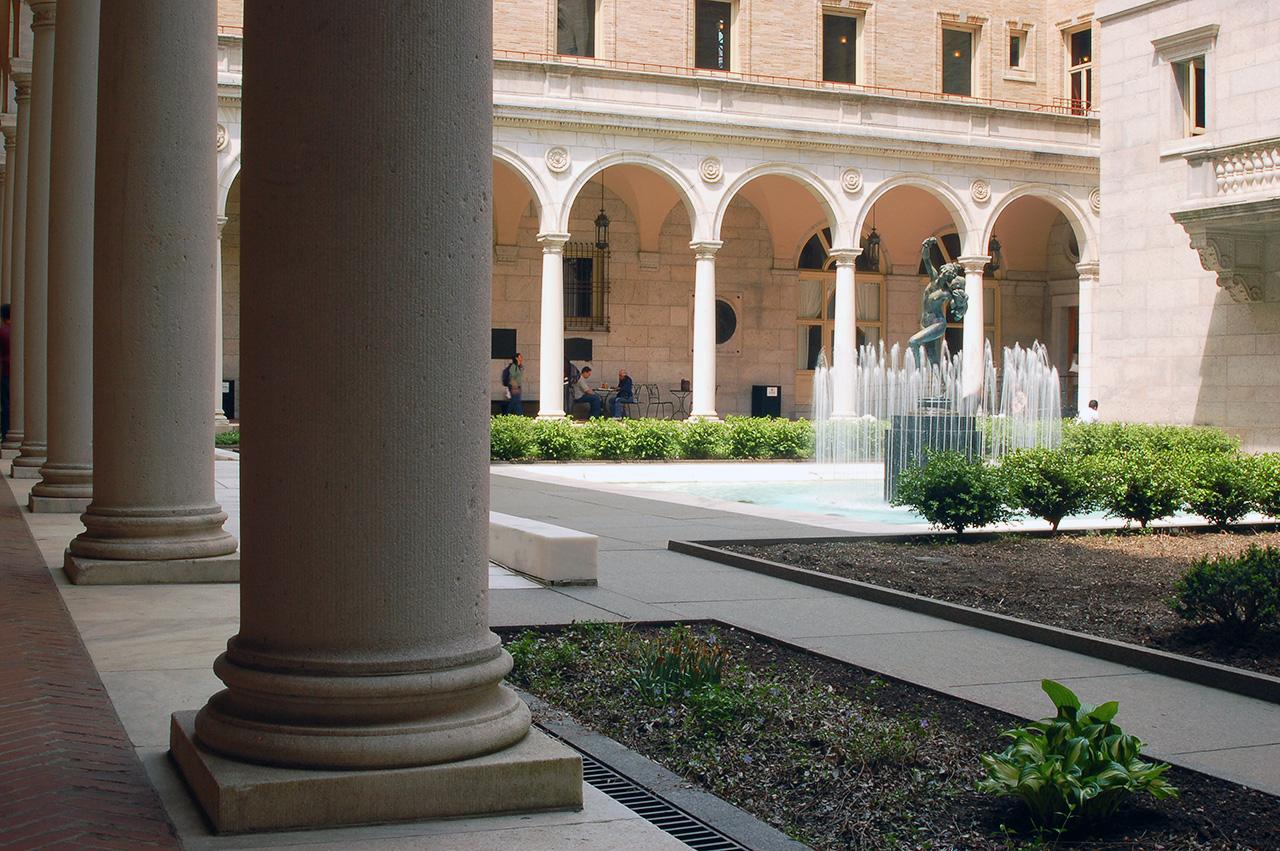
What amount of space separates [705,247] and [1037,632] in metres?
24.4

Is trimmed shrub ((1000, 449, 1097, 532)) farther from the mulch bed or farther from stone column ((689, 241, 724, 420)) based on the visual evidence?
stone column ((689, 241, 724, 420))

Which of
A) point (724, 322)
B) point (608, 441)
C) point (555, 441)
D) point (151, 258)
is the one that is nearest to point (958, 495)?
point (151, 258)

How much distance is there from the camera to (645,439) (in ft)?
88.7

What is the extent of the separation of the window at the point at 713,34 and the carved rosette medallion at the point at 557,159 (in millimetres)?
7179

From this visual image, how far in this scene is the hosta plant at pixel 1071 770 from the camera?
4.24 m

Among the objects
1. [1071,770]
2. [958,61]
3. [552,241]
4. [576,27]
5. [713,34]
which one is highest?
[958,61]

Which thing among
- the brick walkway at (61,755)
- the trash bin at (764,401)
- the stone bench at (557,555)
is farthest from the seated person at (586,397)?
the brick walkway at (61,755)

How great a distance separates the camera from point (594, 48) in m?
34.9

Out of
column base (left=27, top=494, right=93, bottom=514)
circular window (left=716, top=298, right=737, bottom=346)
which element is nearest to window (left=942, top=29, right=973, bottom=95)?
circular window (left=716, top=298, right=737, bottom=346)

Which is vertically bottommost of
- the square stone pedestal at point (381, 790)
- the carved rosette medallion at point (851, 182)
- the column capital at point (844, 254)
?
the square stone pedestal at point (381, 790)

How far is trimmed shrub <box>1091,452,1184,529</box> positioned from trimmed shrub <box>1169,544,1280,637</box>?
18.8 ft

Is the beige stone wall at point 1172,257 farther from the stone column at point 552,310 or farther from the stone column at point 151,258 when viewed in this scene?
the stone column at point 151,258

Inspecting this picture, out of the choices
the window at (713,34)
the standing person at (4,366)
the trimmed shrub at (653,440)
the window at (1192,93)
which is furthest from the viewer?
the window at (713,34)

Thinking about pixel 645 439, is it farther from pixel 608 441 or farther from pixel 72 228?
pixel 72 228
